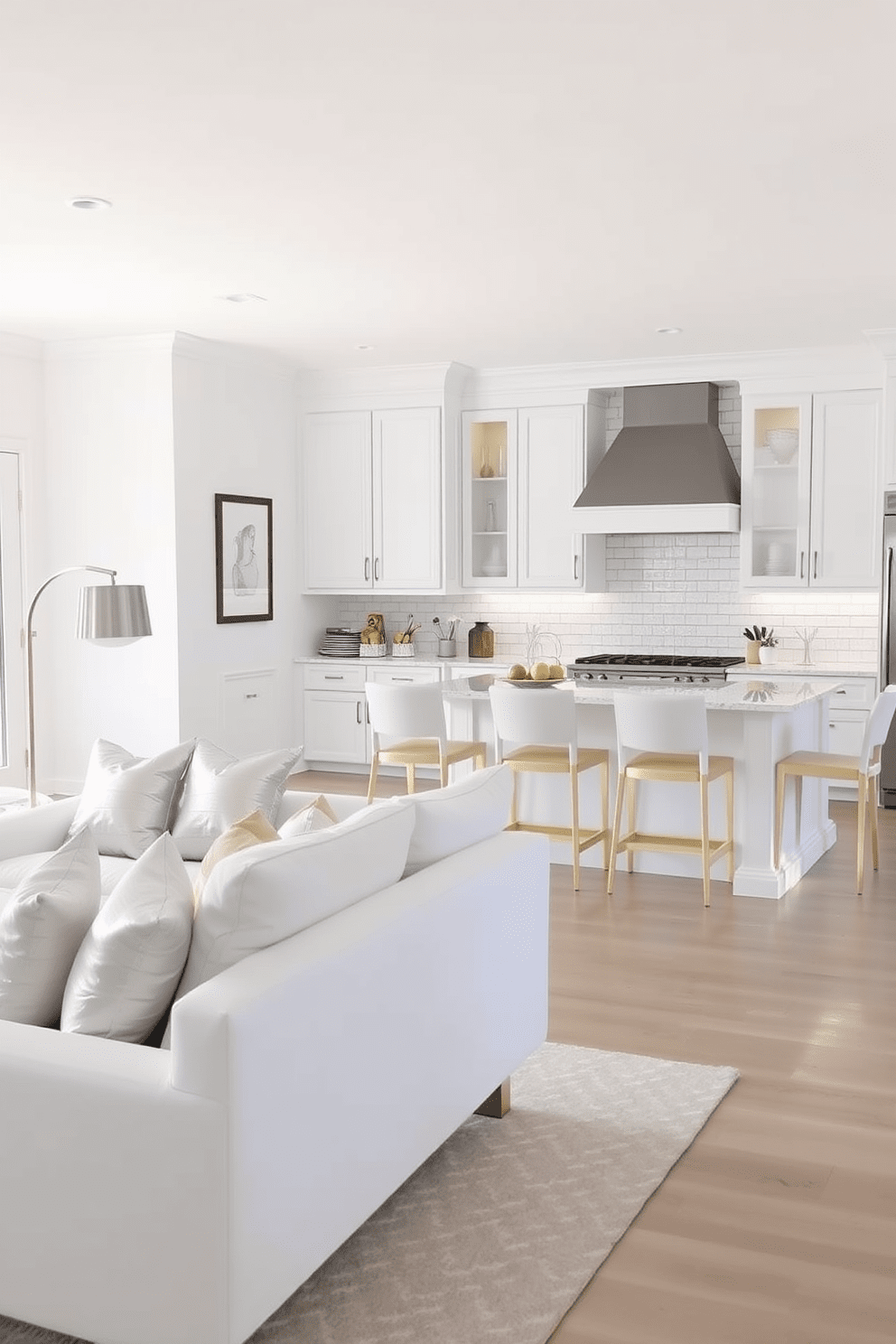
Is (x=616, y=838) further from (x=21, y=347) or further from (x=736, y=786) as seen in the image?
(x=21, y=347)

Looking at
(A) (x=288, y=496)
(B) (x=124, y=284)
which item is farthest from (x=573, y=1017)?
(A) (x=288, y=496)

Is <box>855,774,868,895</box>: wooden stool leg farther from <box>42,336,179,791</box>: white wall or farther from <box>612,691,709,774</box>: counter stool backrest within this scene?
<box>42,336,179,791</box>: white wall

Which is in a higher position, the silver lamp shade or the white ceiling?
the white ceiling

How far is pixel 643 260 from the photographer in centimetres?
535

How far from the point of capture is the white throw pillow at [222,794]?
4070 mm

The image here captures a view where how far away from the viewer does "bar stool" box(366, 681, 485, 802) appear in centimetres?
615

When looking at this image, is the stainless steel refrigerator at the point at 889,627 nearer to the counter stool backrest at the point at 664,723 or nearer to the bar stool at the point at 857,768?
the bar stool at the point at 857,768

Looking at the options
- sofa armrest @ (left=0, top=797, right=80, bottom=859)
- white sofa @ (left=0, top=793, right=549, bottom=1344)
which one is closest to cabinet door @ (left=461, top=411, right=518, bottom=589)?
sofa armrest @ (left=0, top=797, right=80, bottom=859)

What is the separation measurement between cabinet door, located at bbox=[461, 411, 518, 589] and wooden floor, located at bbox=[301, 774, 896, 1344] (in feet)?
10.1

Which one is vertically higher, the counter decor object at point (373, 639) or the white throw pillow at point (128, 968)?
the counter decor object at point (373, 639)

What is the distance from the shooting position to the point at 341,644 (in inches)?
348

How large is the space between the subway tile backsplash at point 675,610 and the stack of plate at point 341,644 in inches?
20.5

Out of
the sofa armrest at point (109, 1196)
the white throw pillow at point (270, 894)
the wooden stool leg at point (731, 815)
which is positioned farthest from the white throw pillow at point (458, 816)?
the wooden stool leg at point (731, 815)

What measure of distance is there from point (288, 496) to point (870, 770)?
451 cm
